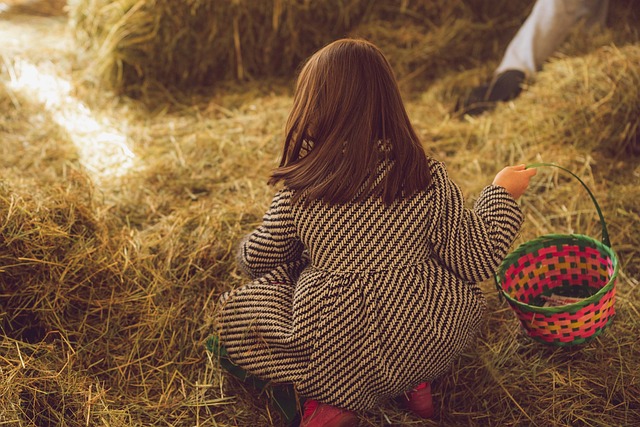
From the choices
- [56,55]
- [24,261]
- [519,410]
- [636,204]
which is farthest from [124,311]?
[56,55]

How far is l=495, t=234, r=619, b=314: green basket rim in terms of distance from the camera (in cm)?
174

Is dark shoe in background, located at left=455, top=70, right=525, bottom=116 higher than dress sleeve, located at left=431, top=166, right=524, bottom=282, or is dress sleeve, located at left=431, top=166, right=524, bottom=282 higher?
dress sleeve, located at left=431, top=166, right=524, bottom=282

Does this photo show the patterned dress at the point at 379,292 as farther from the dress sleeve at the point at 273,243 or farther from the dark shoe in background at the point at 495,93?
the dark shoe in background at the point at 495,93

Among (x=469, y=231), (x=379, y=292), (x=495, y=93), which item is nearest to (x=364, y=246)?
(x=379, y=292)

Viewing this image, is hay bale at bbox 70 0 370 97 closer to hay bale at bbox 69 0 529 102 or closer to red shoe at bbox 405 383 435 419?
hay bale at bbox 69 0 529 102

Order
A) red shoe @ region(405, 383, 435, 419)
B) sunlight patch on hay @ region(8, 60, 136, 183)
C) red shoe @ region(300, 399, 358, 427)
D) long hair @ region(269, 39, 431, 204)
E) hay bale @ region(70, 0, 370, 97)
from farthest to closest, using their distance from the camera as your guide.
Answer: hay bale @ region(70, 0, 370, 97) → sunlight patch on hay @ region(8, 60, 136, 183) → red shoe @ region(405, 383, 435, 419) → red shoe @ region(300, 399, 358, 427) → long hair @ region(269, 39, 431, 204)

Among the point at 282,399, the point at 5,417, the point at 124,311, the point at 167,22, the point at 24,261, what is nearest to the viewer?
the point at 5,417

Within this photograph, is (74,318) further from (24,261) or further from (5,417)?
(5,417)

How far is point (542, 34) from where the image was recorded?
3318 millimetres

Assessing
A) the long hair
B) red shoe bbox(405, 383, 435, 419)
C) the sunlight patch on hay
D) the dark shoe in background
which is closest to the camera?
the long hair

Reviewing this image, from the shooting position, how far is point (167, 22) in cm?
346

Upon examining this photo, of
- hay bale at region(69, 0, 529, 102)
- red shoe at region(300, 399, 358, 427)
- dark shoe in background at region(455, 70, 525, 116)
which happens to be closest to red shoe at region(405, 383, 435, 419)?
red shoe at region(300, 399, 358, 427)

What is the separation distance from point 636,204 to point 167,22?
2.47 meters

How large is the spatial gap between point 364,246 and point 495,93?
1.93 meters
